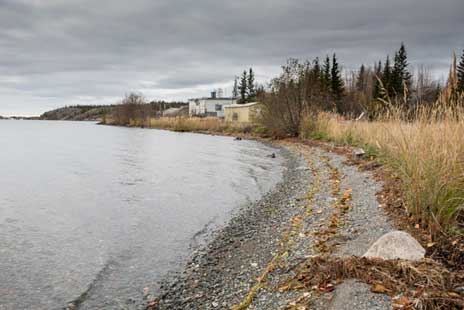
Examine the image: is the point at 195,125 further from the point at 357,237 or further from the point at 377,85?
the point at 357,237

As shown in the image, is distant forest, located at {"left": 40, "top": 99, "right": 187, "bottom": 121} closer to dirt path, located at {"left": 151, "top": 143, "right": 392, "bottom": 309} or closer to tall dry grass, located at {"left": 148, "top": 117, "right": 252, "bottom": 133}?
tall dry grass, located at {"left": 148, "top": 117, "right": 252, "bottom": 133}

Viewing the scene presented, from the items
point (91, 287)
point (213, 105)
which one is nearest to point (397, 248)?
point (91, 287)

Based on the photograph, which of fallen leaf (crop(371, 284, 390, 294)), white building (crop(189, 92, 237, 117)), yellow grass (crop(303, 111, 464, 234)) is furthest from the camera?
white building (crop(189, 92, 237, 117))

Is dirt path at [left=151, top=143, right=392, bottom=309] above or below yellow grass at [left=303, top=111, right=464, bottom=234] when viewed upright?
below

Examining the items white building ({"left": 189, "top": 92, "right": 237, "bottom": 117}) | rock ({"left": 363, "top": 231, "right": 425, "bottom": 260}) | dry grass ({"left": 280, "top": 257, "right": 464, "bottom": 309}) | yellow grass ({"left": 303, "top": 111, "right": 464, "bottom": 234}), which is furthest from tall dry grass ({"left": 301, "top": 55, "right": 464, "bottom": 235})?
white building ({"left": 189, "top": 92, "right": 237, "bottom": 117})

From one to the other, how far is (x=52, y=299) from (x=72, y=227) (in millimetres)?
2936

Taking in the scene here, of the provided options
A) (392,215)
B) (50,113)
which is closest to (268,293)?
(392,215)

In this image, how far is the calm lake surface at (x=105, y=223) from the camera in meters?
4.42

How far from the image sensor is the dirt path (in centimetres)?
318

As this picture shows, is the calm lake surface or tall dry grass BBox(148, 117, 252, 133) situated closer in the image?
the calm lake surface

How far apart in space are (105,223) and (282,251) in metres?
4.00

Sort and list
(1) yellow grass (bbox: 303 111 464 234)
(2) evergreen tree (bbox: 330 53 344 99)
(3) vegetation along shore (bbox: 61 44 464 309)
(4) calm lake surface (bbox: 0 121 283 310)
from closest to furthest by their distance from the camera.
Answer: (3) vegetation along shore (bbox: 61 44 464 309), (1) yellow grass (bbox: 303 111 464 234), (4) calm lake surface (bbox: 0 121 283 310), (2) evergreen tree (bbox: 330 53 344 99)

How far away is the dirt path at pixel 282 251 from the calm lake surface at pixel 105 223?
0.49 meters

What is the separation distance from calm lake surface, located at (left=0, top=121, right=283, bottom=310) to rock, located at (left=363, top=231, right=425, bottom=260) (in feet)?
8.41
